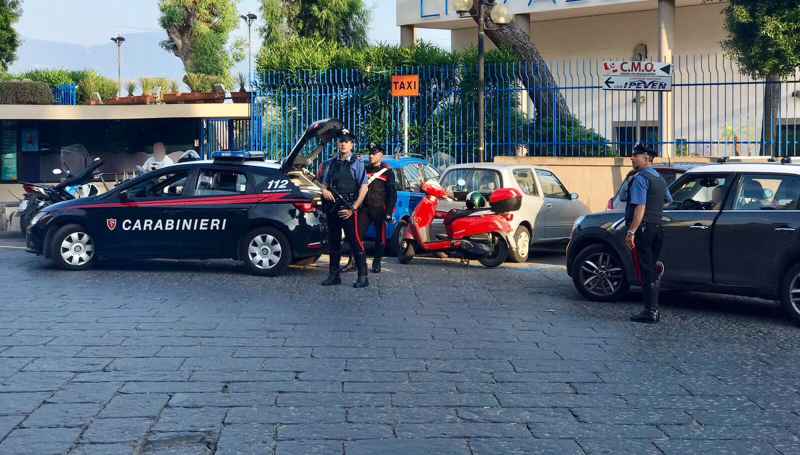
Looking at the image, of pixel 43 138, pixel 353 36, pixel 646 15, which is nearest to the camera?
pixel 43 138

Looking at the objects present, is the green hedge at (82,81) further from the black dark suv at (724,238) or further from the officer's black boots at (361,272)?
the black dark suv at (724,238)

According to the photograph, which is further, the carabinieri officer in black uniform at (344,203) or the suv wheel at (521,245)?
the suv wheel at (521,245)

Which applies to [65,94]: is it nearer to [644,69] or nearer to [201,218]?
[644,69]

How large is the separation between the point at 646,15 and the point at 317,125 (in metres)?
19.4

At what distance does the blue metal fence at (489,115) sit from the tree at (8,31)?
23027 mm

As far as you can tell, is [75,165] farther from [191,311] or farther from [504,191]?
[191,311]

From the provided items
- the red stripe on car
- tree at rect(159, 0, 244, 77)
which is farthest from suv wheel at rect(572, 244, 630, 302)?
tree at rect(159, 0, 244, 77)

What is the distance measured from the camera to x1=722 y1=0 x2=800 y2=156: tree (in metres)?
18.6

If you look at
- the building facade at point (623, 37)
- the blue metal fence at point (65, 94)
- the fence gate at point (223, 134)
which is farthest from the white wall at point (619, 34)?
A: the blue metal fence at point (65, 94)

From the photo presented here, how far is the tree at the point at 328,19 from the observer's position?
43656 millimetres

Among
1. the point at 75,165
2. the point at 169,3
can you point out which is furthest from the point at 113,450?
the point at 169,3

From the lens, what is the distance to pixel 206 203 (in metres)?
14.6

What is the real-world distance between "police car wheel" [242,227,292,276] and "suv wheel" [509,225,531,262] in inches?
140

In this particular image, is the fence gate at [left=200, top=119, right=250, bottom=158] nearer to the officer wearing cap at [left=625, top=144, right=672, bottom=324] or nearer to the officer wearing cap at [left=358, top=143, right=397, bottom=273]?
the officer wearing cap at [left=358, top=143, right=397, bottom=273]
